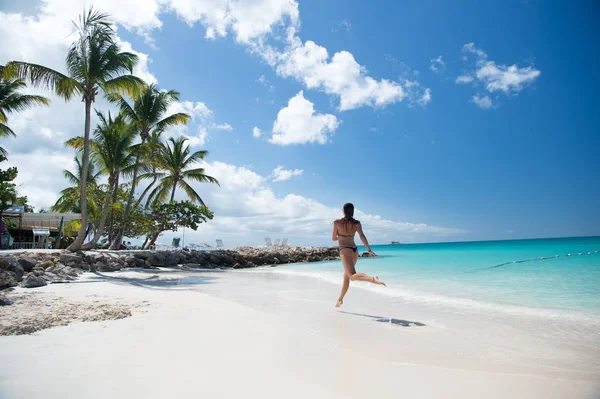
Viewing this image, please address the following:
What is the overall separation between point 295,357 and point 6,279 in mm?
6742

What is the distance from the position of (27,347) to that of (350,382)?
2932mm

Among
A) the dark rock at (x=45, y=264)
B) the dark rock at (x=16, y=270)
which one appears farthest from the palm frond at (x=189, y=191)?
the dark rock at (x=16, y=270)

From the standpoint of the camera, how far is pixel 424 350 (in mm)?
3238

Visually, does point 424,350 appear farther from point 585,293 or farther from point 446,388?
point 585,293

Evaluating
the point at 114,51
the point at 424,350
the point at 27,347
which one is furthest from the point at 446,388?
the point at 114,51

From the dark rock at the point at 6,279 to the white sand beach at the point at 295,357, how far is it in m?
2.36

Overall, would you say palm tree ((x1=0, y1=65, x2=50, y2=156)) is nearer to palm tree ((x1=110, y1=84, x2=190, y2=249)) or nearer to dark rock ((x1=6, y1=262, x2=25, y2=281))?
palm tree ((x1=110, y1=84, x2=190, y2=249))

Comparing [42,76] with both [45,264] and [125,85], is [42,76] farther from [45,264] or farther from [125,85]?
[45,264]

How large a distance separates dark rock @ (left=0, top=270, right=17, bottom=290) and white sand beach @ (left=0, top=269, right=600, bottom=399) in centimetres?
236

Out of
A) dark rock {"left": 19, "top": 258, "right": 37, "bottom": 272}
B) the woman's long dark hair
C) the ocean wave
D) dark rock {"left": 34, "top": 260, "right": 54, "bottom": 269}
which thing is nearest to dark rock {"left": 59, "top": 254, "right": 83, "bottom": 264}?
dark rock {"left": 34, "top": 260, "right": 54, "bottom": 269}

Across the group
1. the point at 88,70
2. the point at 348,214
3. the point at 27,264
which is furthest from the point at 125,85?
the point at 348,214

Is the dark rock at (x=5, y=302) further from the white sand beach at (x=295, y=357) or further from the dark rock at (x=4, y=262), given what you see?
the dark rock at (x=4, y=262)

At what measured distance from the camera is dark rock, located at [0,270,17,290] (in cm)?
628

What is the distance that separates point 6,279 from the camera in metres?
6.41
